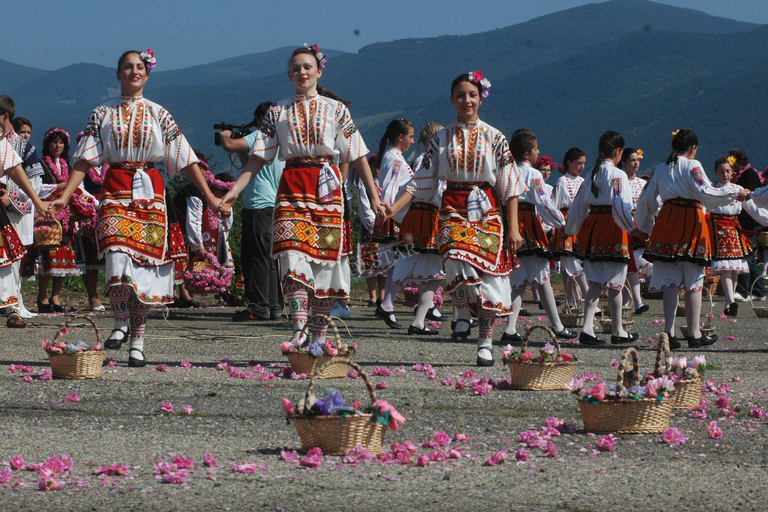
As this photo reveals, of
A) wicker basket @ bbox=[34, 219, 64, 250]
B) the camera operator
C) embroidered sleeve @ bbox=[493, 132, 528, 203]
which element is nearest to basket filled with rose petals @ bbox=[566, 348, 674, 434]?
embroidered sleeve @ bbox=[493, 132, 528, 203]

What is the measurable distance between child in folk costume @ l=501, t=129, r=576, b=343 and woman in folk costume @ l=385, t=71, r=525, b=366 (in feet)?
6.72

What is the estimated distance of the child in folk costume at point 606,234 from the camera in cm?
907

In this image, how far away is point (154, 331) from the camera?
9.98 m

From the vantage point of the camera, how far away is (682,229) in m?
8.75

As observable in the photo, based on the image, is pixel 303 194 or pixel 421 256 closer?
pixel 303 194

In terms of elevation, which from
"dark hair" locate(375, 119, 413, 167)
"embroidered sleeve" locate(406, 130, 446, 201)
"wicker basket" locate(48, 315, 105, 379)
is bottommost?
"wicker basket" locate(48, 315, 105, 379)

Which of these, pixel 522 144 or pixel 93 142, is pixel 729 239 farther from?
pixel 93 142

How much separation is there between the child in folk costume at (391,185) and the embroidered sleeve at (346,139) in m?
3.12

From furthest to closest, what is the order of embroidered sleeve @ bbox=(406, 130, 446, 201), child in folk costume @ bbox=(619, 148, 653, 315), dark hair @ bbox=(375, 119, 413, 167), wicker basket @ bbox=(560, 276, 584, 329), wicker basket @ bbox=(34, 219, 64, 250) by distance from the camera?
child in folk costume @ bbox=(619, 148, 653, 315), wicker basket @ bbox=(34, 219, 64, 250), wicker basket @ bbox=(560, 276, 584, 329), dark hair @ bbox=(375, 119, 413, 167), embroidered sleeve @ bbox=(406, 130, 446, 201)

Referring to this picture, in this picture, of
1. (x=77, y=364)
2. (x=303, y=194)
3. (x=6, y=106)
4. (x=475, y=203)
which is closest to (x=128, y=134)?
(x=303, y=194)

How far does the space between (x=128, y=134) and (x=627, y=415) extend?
3670 mm

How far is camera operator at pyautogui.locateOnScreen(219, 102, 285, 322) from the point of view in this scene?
10.9 metres

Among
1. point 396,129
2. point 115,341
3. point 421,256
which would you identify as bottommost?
point 115,341

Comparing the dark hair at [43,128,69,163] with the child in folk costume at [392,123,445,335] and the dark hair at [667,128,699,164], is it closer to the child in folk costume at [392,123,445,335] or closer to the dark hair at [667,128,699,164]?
the child in folk costume at [392,123,445,335]
